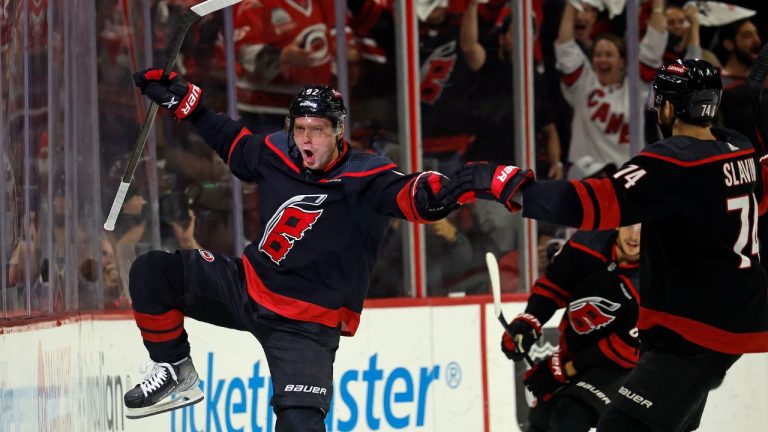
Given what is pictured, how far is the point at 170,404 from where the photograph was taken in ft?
12.0

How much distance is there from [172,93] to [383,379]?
2.09 m

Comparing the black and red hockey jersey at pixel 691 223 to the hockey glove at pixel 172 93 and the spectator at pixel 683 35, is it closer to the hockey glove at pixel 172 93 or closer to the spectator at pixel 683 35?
the hockey glove at pixel 172 93

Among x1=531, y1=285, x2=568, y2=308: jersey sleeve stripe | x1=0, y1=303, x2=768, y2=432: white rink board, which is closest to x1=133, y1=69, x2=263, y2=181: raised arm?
x1=0, y1=303, x2=768, y2=432: white rink board

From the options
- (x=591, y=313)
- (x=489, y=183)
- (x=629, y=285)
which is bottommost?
(x=591, y=313)

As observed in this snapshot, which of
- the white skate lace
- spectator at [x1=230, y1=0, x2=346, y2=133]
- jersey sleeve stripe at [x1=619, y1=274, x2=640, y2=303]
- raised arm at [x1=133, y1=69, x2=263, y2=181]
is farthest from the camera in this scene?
spectator at [x1=230, y1=0, x2=346, y2=133]

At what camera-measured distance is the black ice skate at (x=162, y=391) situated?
11.9 ft

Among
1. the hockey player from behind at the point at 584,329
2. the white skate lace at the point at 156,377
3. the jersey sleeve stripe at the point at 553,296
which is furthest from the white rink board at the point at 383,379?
the jersey sleeve stripe at the point at 553,296

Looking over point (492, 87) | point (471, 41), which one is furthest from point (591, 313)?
point (471, 41)

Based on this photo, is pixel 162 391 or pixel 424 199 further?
pixel 162 391

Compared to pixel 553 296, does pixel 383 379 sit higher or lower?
lower

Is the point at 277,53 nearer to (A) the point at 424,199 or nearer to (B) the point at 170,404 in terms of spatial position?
(B) the point at 170,404

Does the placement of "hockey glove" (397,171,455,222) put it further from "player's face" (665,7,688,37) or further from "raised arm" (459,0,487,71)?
"player's face" (665,7,688,37)

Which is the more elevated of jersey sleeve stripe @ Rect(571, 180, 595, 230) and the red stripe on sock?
jersey sleeve stripe @ Rect(571, 180, 595, 230)

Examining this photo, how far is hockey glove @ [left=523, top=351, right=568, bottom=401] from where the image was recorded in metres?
4.53
